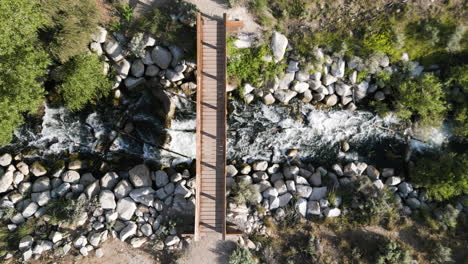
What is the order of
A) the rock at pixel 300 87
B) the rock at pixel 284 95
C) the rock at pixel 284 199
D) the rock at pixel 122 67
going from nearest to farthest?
the rock at pixel 284 199
the rock at pixel 122 67
the rock at pixel 300 87
the rock at pixel 284 95

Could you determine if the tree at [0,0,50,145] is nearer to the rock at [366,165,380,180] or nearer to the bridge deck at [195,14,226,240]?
the bridge deck at [195,14,226,240]

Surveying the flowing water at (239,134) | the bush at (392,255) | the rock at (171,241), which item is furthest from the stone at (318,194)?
the rock at (171,241)

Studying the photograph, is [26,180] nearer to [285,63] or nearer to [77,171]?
[77,171]

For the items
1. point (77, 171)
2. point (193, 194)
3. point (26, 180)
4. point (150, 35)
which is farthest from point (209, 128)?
point (26, 180)

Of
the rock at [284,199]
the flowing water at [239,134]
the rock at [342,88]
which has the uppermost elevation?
the rock at [342,88]

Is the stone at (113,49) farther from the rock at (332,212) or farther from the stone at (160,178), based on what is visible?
the rock at (332,212)

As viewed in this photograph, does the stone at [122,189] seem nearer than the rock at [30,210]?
No

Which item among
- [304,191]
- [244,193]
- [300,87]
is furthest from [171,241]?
[300,87]

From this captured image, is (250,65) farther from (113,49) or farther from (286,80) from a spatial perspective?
(113,49)
